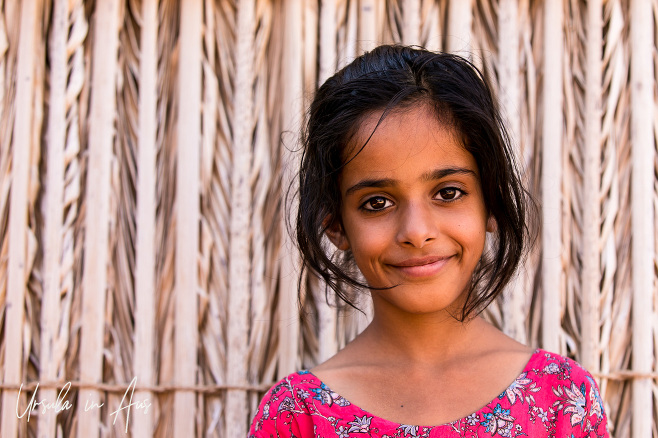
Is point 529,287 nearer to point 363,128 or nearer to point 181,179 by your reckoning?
point 363,128

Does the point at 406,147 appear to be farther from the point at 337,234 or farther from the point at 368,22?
the point at 368,22

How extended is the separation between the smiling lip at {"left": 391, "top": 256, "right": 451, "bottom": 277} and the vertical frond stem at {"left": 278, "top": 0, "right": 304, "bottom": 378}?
0.55 meters

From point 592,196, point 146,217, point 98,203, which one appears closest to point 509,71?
point 592,196

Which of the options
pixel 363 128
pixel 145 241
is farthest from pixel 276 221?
pixel 363 128

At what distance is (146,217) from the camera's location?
1.97 m

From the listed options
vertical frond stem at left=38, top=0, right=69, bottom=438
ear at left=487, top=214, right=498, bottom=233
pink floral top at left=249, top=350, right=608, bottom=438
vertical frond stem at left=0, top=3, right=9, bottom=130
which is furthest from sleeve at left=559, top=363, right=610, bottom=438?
vertical frond stem at left=0, top=3, right=9, bottom=130

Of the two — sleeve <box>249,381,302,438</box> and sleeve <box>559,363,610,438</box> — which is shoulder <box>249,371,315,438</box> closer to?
sleeve <box>249,381,302,438</box>

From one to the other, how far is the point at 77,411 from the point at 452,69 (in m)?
1.36

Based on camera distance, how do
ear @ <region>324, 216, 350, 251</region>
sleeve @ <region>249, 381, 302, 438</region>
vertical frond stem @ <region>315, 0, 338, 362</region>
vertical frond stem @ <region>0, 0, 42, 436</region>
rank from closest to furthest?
1. sleeve @ <region>249, 381, 302, 438</region>
2. ear @ <region>324, 216, 350, 251</region>
3. vertical frond stem @ <region>0, 0, 42, 436</region>
4. vertical frond stem @ <region>315, 0, 338, 362</region>

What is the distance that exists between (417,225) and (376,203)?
0.43 feet

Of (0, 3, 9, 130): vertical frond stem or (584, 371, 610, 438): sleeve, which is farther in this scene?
(0, 3, 9, 130): vertical frond stem

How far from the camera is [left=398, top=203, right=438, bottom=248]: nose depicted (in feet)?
4.66

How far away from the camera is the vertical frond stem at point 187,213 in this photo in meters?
1.94

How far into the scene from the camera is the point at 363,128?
1528 mm
